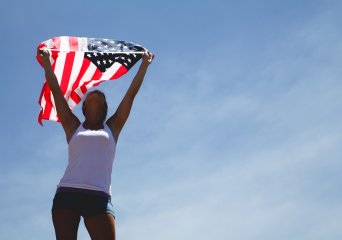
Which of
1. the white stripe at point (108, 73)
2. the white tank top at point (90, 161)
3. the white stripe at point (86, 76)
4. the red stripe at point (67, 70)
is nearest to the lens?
the white tank top at point (90, 161)

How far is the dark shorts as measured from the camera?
13.4ft

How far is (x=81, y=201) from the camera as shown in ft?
13.5

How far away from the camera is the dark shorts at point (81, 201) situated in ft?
13.4

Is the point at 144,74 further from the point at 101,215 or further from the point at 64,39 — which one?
the point at 64,39

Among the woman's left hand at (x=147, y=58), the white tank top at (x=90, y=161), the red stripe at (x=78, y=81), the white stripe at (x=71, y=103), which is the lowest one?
the white tank top at (x=90, y=161)

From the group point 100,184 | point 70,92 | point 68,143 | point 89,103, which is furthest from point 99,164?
point 70,92

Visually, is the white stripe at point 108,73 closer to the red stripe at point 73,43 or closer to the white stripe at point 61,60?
the white stripe at point 61,60

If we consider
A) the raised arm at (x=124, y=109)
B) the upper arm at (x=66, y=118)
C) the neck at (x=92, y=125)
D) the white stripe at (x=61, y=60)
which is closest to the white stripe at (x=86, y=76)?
the white stripe at (x=61, y=60)

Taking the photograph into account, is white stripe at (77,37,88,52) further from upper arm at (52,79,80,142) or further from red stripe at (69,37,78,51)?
upper arm at (52,79,80,142)

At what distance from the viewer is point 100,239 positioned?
409 centimetres

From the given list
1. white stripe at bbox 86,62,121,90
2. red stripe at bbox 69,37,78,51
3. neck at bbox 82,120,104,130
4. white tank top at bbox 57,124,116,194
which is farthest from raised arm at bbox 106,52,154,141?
red stripe at bbox 69,37,78,51

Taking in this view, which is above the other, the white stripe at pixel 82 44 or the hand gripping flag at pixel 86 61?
the white stripe at pixel 82 44

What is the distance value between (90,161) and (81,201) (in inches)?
16.1

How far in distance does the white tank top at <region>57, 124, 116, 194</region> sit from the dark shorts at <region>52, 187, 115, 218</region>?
0.17ft
